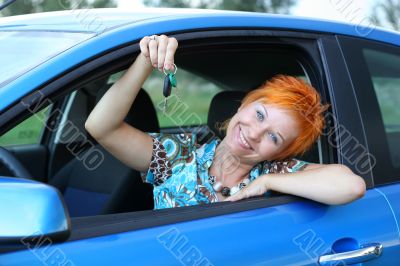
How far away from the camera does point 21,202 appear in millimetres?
1283

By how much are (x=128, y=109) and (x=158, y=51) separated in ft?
0.87

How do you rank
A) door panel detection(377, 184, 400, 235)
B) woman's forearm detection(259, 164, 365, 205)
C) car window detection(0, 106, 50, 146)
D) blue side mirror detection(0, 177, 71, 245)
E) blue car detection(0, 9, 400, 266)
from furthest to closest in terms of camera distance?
car window detection(0, 106, 50, 146)
door panel detection(377, 184, 400, 235)
woman's forearm detection(259, 164, 365, 205)
blue car detection(0, 9, 400, 266)
blue side mirror detection(0, 177, 71, 245)

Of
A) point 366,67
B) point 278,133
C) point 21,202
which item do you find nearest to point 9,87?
point 21,202

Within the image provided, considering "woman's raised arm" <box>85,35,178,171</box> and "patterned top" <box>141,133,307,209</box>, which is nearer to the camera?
"woman's raised arm" <box>85,35,178,171</box>

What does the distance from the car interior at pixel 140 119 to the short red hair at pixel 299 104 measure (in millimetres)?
118

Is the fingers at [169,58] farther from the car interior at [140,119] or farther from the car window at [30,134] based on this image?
the car window at [30,134]

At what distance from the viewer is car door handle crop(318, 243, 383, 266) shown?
1785 mm

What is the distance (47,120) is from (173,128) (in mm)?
882

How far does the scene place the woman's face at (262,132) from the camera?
6.64ft

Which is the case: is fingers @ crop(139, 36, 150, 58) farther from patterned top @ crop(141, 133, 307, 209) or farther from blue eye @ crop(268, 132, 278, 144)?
blue eye @ crop(268, 132, 278, 144)

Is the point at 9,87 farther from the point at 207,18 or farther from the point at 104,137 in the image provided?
the point at 207,18

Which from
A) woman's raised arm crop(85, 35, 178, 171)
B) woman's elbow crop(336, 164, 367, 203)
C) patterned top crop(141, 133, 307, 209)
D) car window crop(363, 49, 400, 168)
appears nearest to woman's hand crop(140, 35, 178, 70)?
woman's raised arm crop(85, 35, 178, 171)

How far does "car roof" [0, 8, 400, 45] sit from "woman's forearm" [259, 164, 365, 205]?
496 millimetres

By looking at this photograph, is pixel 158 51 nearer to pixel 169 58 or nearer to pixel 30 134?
pixel 169 58
